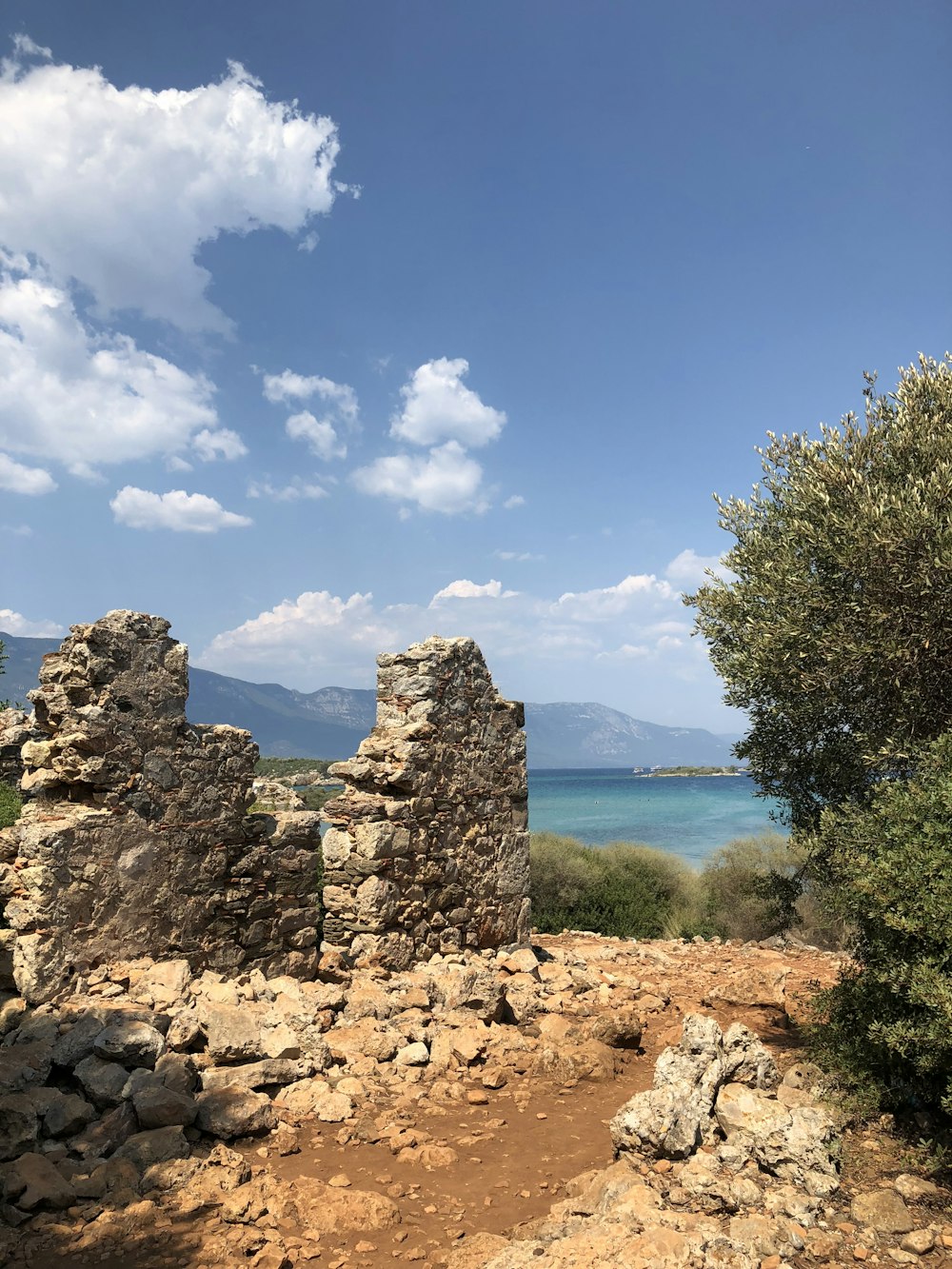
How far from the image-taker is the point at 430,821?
32.9ft

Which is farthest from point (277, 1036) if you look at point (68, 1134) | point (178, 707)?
point (178, 707)

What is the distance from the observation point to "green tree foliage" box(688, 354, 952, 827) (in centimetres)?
827

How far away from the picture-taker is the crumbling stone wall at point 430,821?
941cm

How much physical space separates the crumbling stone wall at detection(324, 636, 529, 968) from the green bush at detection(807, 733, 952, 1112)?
14.6 ft

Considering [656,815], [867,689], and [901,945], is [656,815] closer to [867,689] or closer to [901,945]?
[867,689]

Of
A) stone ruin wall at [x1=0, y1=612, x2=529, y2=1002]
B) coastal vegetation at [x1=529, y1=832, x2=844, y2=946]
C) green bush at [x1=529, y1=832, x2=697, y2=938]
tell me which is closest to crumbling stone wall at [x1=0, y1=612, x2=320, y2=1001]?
stone ruin wall at [x1=0, y1=612, x2=529, y2=1002]

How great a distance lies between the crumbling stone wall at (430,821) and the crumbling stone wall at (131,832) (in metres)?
0.91

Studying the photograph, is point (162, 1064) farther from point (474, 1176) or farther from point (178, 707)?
point (178, 707)

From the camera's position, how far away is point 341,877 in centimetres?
952

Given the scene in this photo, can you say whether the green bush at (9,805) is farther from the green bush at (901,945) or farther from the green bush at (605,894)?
the green bush at (605,894)

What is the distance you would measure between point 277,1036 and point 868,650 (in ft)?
21.7

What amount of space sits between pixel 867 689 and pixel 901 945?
10.8 ft

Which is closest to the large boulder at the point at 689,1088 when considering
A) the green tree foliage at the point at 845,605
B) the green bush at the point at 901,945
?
the green bush at the point at 901,945

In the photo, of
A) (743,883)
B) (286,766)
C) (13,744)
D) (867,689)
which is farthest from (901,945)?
(286,766)
